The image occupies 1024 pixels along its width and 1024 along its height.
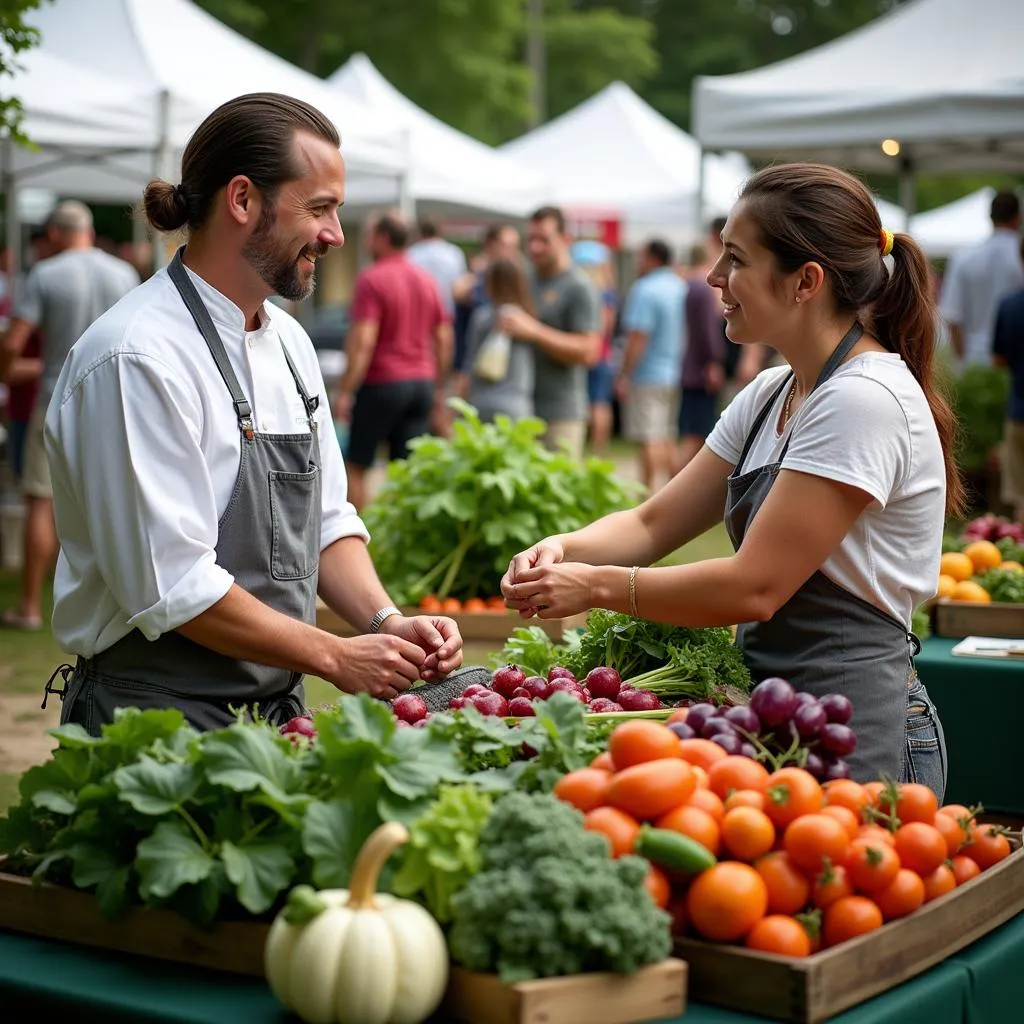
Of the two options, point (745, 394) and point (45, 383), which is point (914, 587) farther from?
point (45, 383)

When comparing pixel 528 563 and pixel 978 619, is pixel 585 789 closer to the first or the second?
pixel 528 563

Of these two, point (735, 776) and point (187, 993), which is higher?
point (735, 776)

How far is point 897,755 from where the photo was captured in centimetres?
269

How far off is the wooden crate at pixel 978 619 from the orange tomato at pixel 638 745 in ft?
9.64

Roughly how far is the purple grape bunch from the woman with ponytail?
1.30 ft

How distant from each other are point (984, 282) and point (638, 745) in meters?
9.49

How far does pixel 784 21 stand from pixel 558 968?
155 ft

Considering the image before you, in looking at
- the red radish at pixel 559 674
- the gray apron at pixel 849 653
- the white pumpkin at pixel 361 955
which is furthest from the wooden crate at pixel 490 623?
the white pumpkin at pixel 361 955

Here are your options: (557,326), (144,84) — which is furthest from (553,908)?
(144,84)

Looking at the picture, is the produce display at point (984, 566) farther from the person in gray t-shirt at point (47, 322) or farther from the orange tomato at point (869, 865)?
the person in gray t-shirt at point (47, 322)

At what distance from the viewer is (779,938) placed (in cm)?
185

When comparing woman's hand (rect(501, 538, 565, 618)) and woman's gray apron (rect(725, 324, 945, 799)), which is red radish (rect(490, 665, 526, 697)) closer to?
woman's hand (rect(501, 538, 565, 618))

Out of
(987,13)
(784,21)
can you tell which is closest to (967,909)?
(987,13)

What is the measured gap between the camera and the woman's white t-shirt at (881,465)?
2.50 meters
